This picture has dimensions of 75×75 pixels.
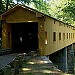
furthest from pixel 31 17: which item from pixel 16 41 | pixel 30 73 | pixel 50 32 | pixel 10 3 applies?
pixel 10 3

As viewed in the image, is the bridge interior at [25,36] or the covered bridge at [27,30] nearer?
the covered bridge at [27,30]

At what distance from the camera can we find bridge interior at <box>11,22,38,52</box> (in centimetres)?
2627

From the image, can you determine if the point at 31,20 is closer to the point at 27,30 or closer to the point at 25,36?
Result: the point at 27,30

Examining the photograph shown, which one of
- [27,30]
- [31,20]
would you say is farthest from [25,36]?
[31,20]

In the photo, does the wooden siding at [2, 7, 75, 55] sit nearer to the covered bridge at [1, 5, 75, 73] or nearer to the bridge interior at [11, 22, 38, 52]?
the covered bridge at [1, 5, 75, 73]

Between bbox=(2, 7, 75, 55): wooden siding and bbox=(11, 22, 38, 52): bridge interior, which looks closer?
bbox=(2, 7, 75, 55): wooden siding

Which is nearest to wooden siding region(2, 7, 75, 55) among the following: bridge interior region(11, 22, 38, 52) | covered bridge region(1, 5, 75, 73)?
covered bridge region(1, 5, 75, 73)

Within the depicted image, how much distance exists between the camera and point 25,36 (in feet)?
90.4

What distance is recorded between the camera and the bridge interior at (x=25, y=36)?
86.2ft

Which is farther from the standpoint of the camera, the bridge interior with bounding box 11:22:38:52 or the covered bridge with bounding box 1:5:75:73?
the bridge interior with bounding box 11:22:38:52

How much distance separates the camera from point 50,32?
23.9m

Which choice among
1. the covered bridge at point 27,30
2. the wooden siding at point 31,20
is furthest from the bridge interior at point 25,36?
the wooden siding at point 31,20

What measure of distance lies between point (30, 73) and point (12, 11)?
1228 centimetres

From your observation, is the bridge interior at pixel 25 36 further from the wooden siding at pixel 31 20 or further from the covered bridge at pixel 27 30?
the wooden siding at pixel 31 20
